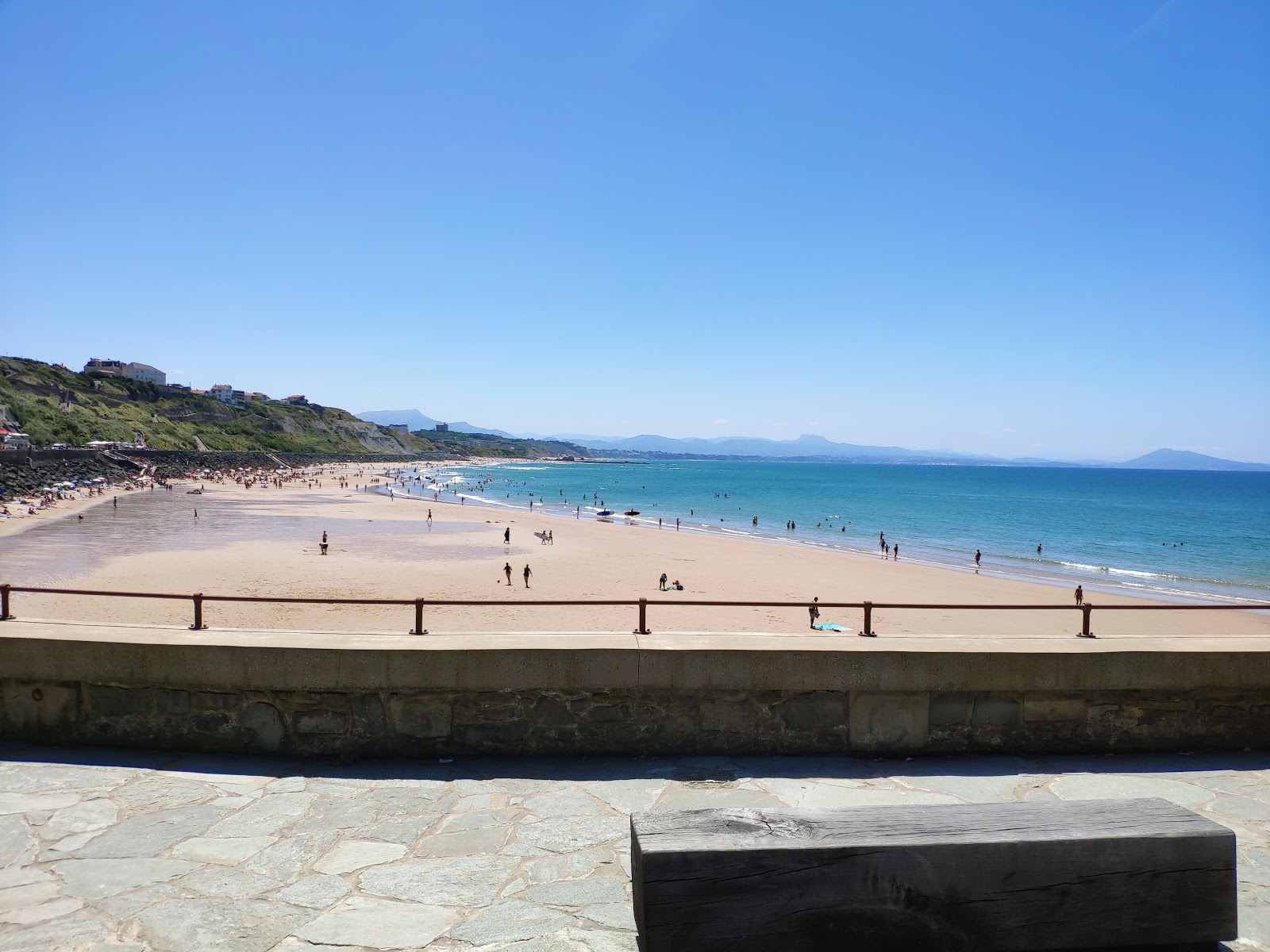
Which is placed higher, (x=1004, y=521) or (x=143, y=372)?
(x=143, y=372)

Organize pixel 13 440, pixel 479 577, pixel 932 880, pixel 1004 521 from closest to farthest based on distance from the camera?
pixel 932 880 < pixel 479 577 < pixel 1004 521 < pixel 13 440

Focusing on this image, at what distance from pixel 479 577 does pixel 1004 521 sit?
59.7 metres

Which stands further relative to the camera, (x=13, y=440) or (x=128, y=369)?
(x=128, y=369)

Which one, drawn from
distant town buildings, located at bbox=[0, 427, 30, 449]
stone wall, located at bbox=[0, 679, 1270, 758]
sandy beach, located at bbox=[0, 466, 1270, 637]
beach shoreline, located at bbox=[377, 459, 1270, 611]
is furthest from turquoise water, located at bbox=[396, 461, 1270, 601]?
distant town buildings, located at bbox=[0, 427, 30, 449]

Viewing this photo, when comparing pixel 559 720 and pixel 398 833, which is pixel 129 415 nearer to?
pixel 559 720

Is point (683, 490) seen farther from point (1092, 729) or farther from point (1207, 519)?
point (1092, 729)

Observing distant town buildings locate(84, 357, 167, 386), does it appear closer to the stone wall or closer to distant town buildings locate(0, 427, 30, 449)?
distant town buildings locate(0, 427, 30, 449)

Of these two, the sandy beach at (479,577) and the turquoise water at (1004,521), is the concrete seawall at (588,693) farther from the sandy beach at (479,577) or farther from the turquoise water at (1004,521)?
the turquoise water at (1004,521)

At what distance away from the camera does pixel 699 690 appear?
15.3ft

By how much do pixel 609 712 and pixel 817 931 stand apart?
235cm

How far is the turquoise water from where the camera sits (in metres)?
40.9

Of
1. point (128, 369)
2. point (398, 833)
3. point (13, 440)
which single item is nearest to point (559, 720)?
point (398, 833)

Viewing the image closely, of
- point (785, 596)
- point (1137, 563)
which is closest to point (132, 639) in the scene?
point (785, 596)

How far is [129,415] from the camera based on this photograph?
126m
